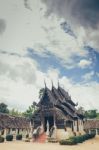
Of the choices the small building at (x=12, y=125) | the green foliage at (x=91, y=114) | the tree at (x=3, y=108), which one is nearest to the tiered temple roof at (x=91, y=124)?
the small building at (x=12, y=125)

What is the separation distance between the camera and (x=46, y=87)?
46375 millimetres

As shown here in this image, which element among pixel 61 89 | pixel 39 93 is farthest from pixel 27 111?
pixel 61 89

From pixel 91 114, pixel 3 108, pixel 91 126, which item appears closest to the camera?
pixel 91 126

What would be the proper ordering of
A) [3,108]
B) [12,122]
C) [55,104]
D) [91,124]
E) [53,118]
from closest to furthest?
[55,104] → [53,118] → [12,122] → [91,124] → [3,108]

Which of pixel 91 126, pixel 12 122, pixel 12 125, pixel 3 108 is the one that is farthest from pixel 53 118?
pixel 3 108

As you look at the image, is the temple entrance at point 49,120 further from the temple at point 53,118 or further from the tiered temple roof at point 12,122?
the tiered temple roof at point 12,122

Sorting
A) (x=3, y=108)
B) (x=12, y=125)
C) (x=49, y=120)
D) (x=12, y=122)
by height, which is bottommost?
(x=12, y=125)

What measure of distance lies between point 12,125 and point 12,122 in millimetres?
1106

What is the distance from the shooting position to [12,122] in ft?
184

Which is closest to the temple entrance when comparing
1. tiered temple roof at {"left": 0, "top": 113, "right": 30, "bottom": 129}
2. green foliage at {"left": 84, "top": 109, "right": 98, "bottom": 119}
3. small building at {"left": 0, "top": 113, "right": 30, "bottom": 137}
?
small building at {"left": 0, "top": 113, "right": 30, "bottom": 137}

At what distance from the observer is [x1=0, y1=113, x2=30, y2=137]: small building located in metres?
51.8

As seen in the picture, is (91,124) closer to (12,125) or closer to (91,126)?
(91,126)

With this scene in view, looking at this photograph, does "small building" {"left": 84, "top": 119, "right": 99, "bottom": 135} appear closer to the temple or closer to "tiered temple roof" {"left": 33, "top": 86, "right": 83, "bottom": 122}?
"tiered temple roof" {"left": 33, "top": 86, "right": 83, "bottom": 122}

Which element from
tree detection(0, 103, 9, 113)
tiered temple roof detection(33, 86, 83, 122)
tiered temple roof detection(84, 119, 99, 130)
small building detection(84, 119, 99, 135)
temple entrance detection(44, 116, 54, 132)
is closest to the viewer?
tiered temple roof detection(33, 86, 83, 122)
